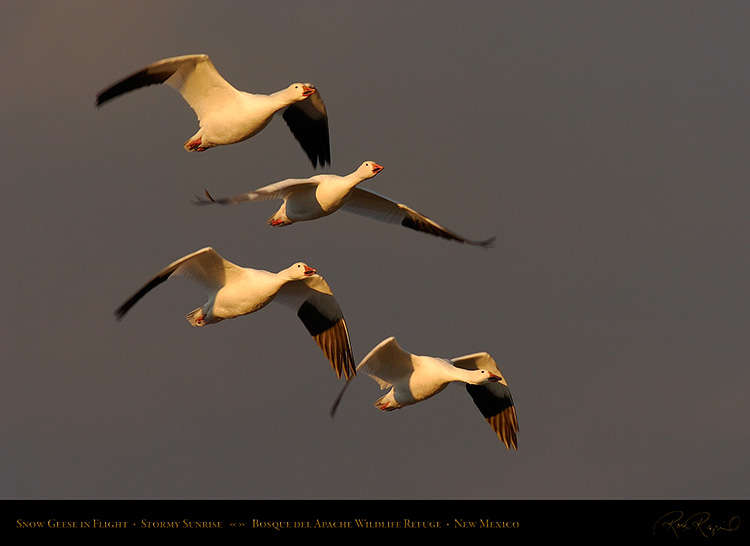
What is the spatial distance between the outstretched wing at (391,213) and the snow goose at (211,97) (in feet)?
6.97

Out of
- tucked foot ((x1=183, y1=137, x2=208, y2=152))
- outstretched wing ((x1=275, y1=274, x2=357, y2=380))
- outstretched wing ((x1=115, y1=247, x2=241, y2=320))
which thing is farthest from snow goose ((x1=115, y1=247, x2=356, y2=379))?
tucked foot ((x1=183, y1=137, x2=208, y2=152))

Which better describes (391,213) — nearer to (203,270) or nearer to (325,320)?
(325,320)

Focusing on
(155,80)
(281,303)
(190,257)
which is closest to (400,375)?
(281,303)

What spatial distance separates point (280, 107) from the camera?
64.8ft

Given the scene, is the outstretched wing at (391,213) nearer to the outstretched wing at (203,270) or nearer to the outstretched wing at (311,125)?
the outstretched wing at (311,125)

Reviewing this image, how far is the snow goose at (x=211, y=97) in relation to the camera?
64.4 ft

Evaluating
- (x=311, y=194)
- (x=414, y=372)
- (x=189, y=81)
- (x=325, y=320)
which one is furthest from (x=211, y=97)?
(x=414, y=372)

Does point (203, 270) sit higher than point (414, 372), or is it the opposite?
point (203, 270)

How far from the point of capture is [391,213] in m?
22.1

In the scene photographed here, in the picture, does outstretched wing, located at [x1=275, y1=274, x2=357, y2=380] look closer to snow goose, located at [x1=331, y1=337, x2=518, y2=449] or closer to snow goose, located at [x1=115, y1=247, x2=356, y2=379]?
snow goose, located at [x1=115, y1=247, x2=356, y2=379]

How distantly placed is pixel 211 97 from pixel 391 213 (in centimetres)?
364

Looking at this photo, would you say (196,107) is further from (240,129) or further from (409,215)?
(409,215)

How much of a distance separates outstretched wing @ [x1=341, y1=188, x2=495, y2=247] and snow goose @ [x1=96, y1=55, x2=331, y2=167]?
2.12 metres

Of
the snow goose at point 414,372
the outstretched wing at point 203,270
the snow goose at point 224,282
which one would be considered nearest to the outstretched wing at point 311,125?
the snow goose at point 224,282
